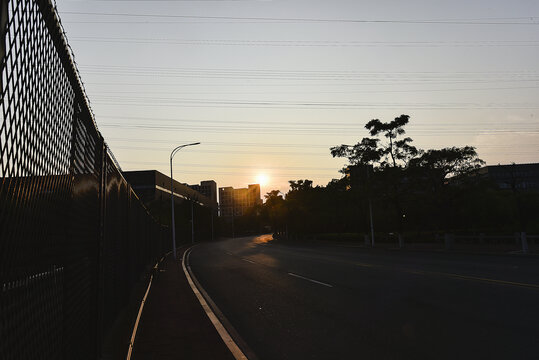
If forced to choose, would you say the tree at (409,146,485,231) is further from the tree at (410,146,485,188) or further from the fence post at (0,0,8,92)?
the fence post at (0,0,8,92)

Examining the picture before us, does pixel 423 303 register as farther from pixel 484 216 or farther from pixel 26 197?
pixel 484 216

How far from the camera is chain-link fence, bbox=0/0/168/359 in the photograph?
1.85 metres

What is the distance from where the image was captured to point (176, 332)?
7.56m

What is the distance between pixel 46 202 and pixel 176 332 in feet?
18.3

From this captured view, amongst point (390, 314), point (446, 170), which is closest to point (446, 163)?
point (446, 170)

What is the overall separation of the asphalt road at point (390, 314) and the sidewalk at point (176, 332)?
63 cm

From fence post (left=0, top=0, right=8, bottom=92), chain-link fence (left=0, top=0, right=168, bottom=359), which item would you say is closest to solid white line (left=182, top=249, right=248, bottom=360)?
chain-link fence (left=0, top=0, right=168, bottom=359)

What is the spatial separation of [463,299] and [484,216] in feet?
110

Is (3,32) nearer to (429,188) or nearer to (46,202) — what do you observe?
(46,202)

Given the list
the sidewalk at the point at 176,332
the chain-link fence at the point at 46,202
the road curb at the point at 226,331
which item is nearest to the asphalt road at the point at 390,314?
the road curb at the point at 226,331

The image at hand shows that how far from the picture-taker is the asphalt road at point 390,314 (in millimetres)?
6254

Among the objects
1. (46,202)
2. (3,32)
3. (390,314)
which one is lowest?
(390,314)

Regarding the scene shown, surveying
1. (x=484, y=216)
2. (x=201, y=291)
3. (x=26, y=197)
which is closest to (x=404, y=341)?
(x=26, y=197)

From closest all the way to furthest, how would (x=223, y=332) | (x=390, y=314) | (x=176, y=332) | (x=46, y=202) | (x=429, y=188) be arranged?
(x=46, y=202) → (x=223, y=332) → (x=176, y=332) → (x=390, y=314) → (x=429, y=188)
